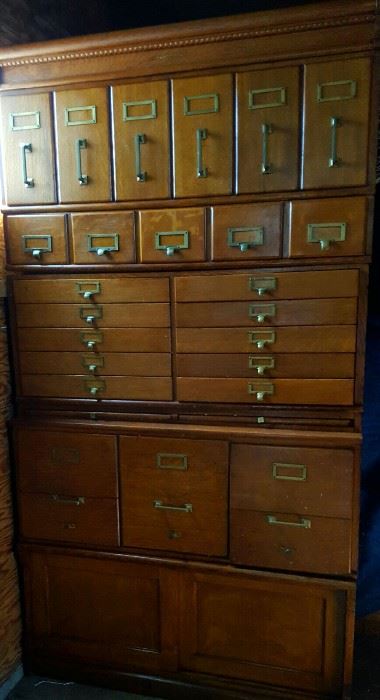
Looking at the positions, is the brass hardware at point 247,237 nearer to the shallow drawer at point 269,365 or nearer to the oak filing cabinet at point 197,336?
the oak filing cabinet at point 197,336

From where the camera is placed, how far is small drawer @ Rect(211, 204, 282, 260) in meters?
1.30

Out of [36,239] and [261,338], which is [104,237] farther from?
[261,338]

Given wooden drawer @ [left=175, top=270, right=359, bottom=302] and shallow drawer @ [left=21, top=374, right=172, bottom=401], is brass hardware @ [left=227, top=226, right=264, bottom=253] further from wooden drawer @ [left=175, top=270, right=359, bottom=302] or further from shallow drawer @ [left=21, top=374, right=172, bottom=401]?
shallow drawer @ [left=21, top=374, right=172, bottom=401]

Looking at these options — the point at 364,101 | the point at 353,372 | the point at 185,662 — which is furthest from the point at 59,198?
the point at 185,662

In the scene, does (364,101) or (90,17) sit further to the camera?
(90,17)

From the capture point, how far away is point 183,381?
1438mm

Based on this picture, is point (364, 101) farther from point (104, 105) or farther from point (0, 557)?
point (0, 557)

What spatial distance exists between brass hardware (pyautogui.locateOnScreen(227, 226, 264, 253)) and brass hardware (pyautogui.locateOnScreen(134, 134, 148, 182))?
11.9 inches

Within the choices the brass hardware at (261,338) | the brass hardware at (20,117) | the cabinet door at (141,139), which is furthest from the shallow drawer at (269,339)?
the brass hardware at (20,117)

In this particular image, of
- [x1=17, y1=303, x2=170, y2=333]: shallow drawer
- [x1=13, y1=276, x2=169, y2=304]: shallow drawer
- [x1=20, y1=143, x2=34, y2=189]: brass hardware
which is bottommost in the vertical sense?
[x1=17, y1=303, x2=170, y2=333]: shallow drawer

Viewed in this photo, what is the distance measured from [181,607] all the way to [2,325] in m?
1.11

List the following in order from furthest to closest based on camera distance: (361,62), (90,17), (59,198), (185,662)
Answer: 1. (90,17)
2. (185,662)
3. (59,198)
4. (361,62)

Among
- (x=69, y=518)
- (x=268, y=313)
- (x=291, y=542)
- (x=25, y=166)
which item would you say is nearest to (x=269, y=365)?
(x=268, y=313)

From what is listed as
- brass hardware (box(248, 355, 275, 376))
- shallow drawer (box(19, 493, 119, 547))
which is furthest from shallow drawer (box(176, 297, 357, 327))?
shallow drawer (box(19, 493, 119, 547))
